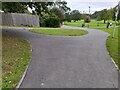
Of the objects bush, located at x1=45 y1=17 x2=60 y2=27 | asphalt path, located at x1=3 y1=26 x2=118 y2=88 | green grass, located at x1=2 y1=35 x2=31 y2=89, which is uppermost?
bush, located at x1=45 y1=17 x2=60 y2=27

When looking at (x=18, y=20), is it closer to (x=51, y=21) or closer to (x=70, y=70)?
(x=51, y=21)

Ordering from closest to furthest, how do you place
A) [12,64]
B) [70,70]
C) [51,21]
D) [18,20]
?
[70,70] < [12,64] < [18,20] < [51,21]

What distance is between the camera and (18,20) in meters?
34.8

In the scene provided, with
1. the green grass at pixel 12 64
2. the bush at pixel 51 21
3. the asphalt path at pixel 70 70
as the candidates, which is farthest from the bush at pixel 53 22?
the asphalt path at pixel 70 70

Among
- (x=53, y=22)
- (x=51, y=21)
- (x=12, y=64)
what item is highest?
(x=51, y=21)

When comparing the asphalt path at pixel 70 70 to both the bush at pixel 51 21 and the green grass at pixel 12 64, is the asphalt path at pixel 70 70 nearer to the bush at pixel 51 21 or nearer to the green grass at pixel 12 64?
the green grass at pixel 12 64

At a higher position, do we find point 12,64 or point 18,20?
point 18,20

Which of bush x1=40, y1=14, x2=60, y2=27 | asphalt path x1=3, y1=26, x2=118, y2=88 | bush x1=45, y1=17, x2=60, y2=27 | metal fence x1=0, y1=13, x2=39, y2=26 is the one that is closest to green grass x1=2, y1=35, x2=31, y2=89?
asphalt path x1=3, y1=26, x2=118, y2=88

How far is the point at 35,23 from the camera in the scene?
36656mm

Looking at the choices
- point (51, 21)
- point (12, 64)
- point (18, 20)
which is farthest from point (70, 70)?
point (51, 21)

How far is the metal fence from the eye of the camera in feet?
110

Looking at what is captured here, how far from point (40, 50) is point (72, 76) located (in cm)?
455

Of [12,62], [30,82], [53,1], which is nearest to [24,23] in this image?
[53,1]

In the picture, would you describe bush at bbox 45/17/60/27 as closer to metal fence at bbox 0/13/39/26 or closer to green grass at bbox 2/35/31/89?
metal fence at bbox 0/13/39/26
